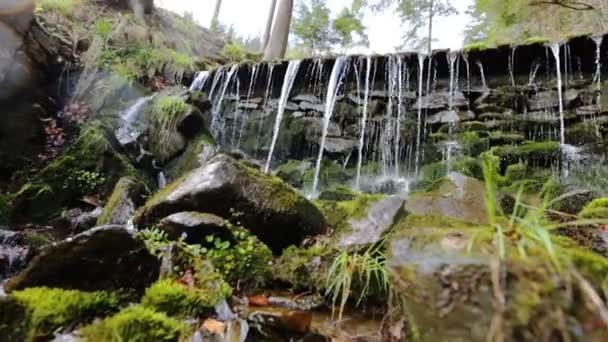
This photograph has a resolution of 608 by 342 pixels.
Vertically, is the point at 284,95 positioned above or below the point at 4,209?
above

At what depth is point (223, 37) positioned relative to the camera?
602 inches

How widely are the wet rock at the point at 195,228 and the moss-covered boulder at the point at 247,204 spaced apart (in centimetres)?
29

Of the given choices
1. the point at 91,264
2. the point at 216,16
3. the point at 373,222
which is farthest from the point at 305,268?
the point at 216,16

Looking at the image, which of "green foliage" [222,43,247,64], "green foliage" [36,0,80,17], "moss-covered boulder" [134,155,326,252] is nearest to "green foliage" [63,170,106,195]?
"moss-covered boulder" [134,155,326,252]

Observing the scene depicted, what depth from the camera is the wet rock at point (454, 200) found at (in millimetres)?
3291

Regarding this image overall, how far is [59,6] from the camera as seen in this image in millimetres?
8305

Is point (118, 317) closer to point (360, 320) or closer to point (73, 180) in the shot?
point (360, 320)

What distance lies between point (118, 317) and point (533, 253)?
152cm

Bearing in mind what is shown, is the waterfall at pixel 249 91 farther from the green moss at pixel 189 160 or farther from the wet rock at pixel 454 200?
the wet rock at pixel 454 200

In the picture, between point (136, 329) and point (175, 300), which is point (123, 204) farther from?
point (136, 329)

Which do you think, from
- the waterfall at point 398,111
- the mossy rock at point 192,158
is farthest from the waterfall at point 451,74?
the mossy rock at point 192,158

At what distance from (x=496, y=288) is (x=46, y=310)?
1.75 metres

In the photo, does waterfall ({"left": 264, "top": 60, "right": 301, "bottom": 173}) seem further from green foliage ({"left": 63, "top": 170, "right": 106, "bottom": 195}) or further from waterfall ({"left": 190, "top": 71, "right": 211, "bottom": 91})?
green foliage ({"left": 63, "top": 170, "right": 106, "bottom": 195})

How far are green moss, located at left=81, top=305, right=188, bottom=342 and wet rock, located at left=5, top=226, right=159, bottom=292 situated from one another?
18.3 inches
